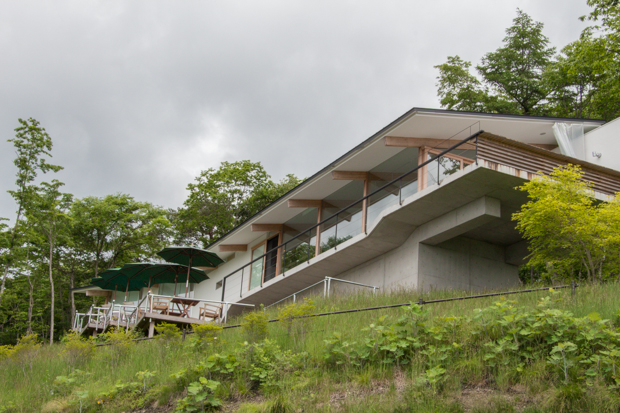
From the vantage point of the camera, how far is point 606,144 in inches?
617

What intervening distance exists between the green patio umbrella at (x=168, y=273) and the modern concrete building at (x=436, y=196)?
2.32 m

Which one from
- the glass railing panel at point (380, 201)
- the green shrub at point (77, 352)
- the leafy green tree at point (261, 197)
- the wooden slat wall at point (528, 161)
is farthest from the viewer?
the leafy green tree at point (261, 197)

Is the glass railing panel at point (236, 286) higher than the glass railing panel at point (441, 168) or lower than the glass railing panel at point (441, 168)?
lower

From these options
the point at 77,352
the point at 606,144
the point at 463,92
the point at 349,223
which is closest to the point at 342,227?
the point at 349,223

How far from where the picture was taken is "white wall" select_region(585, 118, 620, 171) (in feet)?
50.4

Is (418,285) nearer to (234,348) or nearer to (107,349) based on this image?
(234,348)

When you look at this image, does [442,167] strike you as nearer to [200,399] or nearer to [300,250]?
[300,250]

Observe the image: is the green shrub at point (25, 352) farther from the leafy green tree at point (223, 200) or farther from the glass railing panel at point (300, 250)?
the leafy green tree at point (223, 200)

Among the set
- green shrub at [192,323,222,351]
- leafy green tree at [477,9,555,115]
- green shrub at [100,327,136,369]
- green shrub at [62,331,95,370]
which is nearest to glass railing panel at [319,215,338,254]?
green shrub at [100,327,136,369]

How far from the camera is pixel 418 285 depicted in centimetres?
1570

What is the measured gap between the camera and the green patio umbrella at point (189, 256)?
19614 millimetres

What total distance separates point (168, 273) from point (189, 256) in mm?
2127

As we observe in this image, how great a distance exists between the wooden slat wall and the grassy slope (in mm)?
3390

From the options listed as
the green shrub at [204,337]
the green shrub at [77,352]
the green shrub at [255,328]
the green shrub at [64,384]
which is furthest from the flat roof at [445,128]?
the green shrub at [64,384]
